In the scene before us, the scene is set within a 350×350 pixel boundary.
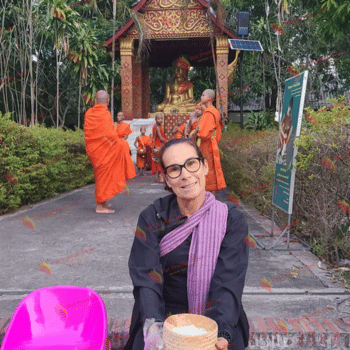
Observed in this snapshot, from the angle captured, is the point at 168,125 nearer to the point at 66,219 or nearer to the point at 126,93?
the point at 126,93

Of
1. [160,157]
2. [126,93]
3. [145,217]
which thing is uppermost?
[126,93]

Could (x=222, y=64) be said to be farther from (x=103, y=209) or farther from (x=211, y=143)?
(x=103, y=209)

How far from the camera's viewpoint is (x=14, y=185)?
700 centimetres

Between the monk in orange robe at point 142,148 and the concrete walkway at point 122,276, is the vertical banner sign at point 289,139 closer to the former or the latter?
the concrete walkway at point 122,276

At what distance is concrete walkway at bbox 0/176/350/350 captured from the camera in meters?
2.63

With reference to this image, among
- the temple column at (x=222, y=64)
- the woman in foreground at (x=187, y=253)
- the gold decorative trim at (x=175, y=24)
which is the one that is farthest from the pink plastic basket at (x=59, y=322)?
the gold decorative trim at (x=175, y=24)

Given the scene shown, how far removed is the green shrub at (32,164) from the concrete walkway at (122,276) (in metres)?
0.58

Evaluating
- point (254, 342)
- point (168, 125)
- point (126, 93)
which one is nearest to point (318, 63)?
point (168, 125)

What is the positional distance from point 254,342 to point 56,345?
1.21 m

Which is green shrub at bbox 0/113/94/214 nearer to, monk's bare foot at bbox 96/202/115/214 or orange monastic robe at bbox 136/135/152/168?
monk's bare foot at bbox 96/202/115/214

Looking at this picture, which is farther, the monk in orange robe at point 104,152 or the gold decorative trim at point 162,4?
the gold decorative trim at point 162,4

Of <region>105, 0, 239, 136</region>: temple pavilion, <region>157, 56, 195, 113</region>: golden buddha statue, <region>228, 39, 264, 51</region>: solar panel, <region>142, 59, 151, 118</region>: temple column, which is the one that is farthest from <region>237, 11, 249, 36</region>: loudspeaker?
<region>142, 59, 151, 118</region>: temple column

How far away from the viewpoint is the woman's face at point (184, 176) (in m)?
1.92

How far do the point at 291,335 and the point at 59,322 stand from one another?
1.40m
